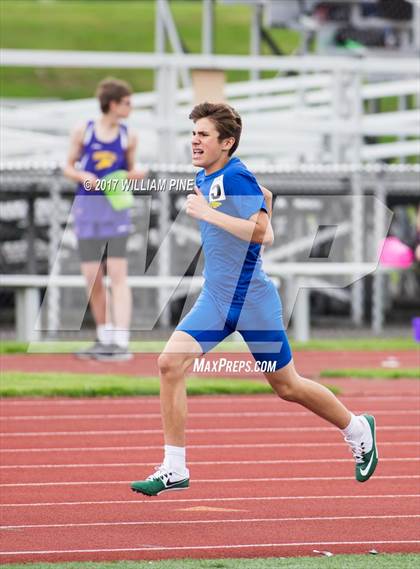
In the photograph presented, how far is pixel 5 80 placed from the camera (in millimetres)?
62688

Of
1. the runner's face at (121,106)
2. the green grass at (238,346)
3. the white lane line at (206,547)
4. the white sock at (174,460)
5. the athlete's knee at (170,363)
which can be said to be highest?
the runner's face at (121,106)

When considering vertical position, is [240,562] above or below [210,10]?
below

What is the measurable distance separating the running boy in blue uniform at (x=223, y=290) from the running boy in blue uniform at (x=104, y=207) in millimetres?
5750

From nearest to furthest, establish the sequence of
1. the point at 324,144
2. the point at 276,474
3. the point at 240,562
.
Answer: the point at 240,562 → the point at 276,474 → the point at 324,144

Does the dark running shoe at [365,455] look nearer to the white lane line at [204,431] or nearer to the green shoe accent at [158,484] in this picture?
the green shoe accent at [158,484]

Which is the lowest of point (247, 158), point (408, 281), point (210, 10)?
point (408, 281)

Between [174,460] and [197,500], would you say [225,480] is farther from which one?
[174,460]

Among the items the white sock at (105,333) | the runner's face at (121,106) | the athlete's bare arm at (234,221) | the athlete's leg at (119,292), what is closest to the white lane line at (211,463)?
the athlete's bare arm at (234,221)

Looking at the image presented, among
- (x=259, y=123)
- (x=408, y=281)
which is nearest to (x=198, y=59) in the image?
(x=259, y=123)

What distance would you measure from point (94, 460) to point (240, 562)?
298 cm

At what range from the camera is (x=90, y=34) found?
2773 inches

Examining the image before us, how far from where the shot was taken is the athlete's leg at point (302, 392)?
7620mm

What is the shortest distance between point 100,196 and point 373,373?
2.70 meters

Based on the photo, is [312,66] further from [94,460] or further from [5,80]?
[5,80]
